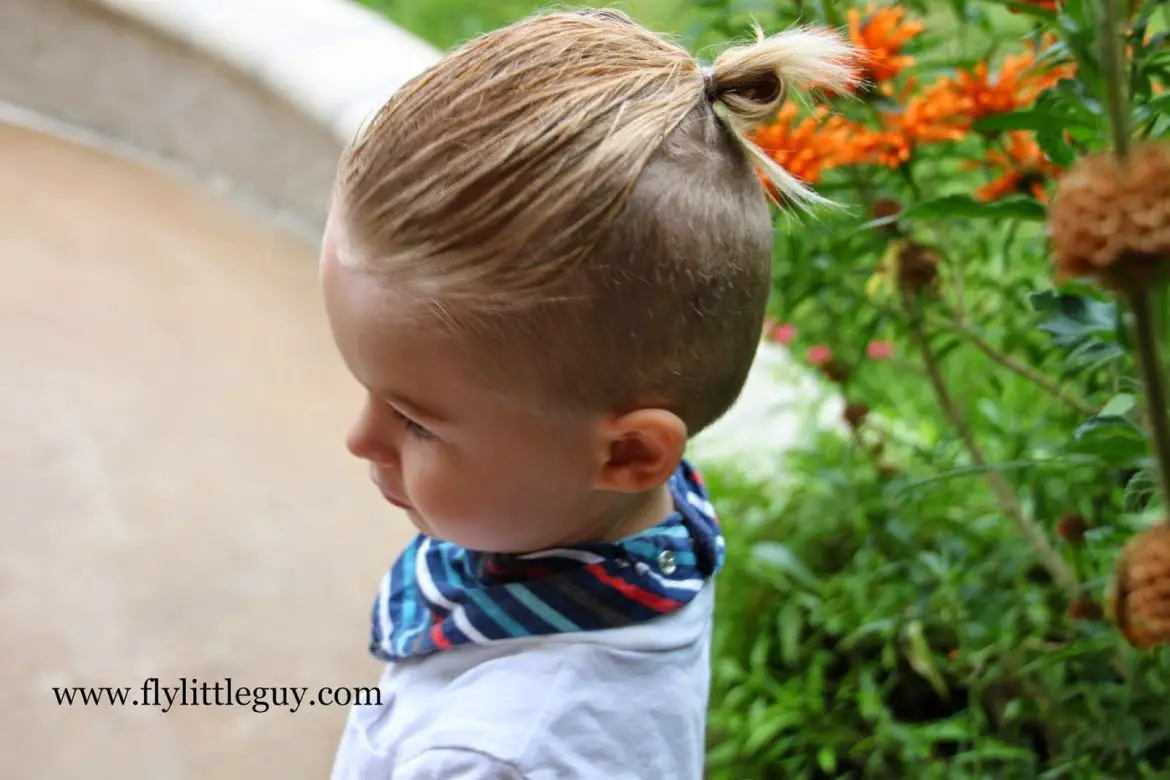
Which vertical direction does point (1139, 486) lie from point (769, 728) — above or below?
above

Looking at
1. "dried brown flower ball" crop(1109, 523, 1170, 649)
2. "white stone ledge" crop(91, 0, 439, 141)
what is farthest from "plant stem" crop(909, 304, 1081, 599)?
"white stone ledge" crop(91, 0, 439, 141)

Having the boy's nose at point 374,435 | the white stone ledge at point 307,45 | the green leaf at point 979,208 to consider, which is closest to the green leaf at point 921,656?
the green leaf at point 979,208

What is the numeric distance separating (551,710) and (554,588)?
79mm

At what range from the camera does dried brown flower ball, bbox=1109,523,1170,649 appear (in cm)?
40

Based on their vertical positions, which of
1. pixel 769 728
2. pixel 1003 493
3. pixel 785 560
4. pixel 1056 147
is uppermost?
pixel 1056 147

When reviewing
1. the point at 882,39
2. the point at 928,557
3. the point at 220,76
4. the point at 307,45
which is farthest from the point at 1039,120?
the point at 220,76

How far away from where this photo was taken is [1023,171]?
98cm

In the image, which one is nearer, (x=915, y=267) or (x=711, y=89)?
(x=711, y=89)

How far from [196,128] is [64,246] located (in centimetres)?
36

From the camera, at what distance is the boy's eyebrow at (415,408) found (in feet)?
2.15

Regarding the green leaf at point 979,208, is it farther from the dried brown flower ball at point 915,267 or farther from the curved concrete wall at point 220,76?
the curved concrete wall at point 220,76

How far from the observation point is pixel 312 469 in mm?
1806

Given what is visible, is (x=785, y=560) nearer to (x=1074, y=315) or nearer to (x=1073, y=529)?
(x=1073, y=529)

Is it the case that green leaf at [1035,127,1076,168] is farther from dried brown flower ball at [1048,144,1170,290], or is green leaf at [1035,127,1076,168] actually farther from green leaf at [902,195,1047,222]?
dried brown flower ball at [1048,144,1170,290]
